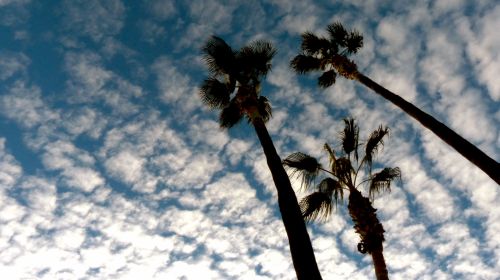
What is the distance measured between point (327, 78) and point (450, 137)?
7854 millimetres

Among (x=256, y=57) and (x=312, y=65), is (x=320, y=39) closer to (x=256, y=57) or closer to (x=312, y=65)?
(x=312, y=65)

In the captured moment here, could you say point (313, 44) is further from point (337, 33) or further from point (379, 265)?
point (379, 265)

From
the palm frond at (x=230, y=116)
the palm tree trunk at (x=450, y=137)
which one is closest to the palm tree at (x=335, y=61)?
the palm tree trunk at (x=450, y=137)

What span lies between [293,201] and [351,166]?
6815 millimetres

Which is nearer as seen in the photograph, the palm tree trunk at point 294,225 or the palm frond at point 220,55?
the palm tree trunk at point 294,225

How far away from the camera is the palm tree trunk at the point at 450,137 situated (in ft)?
22.9

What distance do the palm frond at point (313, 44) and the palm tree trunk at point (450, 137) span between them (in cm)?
421

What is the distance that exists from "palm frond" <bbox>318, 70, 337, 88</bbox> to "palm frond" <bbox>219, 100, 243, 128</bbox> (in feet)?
15.0

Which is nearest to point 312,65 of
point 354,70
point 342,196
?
point 354,70

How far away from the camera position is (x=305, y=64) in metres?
15.1

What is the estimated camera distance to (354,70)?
13281 mm

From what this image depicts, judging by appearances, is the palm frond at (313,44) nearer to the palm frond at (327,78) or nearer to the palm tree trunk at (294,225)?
the palm frond at (327,78)

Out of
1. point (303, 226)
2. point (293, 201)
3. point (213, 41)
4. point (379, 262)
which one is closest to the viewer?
point (303, 226)

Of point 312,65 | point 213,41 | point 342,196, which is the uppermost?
point 312,65
